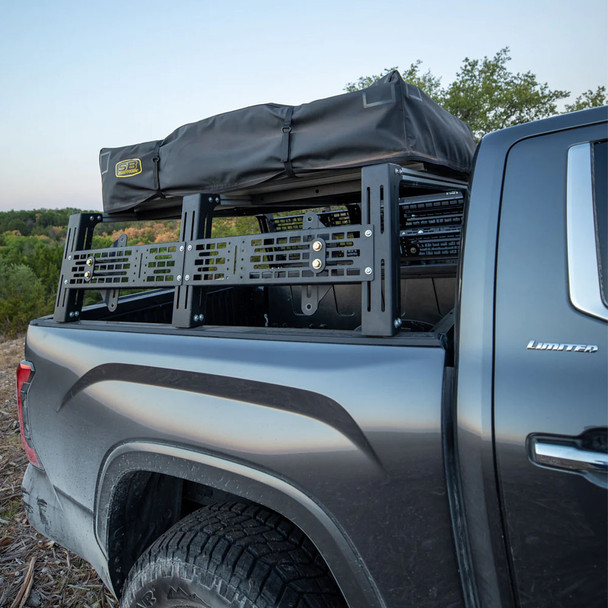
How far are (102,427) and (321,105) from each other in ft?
4.46

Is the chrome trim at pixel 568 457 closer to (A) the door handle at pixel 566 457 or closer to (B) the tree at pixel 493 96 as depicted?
(A) the door handle at pixel 566 457

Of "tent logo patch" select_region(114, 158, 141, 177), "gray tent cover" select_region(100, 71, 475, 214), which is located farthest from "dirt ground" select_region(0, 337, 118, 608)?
"tent logo patch" select_region(114, 158, 141, 177)

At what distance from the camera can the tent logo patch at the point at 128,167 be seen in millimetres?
2055

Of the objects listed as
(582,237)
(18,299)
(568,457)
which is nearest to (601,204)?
(582,237)

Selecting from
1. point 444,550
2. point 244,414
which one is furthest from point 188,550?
point 444,550

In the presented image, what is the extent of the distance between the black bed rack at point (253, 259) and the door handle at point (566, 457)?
1.47ft

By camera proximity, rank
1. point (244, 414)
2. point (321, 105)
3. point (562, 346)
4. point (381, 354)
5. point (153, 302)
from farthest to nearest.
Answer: point (153, 302) < point (321, 105) < point (244, 414) < point (381, 354) < point (562, 346)

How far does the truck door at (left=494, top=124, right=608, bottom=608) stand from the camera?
939mm

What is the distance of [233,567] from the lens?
1.33 meters

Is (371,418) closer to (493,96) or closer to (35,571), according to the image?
(35,571)

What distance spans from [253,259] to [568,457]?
1.10 meters

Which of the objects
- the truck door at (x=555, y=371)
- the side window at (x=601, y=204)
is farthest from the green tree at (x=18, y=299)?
the side window at (x=601, y=204)

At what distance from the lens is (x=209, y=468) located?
4.66 feet

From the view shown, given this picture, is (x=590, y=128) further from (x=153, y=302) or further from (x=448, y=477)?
(x=153, y=302)
